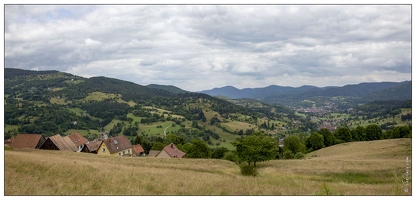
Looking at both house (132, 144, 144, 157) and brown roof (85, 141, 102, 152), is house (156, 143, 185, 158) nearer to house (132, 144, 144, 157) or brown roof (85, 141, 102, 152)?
house (132, 144, 144, 157)

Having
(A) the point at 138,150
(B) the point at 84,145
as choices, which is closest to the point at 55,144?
(B) the point at 84,145

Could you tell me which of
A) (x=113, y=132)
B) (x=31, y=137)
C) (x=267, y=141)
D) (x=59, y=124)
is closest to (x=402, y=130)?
(x=267, y=141)

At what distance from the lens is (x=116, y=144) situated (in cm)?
7469

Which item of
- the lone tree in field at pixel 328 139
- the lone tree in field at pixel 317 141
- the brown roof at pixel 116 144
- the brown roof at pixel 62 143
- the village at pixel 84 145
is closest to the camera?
the village at pixel 84 145

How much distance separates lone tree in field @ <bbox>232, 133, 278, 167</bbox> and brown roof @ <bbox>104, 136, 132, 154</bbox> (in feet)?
137

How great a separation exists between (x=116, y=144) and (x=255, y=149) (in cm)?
4647

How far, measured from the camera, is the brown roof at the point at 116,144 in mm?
72031

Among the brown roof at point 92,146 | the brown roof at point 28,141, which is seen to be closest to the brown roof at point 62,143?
the brown roof at point 28,141

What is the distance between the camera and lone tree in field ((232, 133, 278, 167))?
40.2m

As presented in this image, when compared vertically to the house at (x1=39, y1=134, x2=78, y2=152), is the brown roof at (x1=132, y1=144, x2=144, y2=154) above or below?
below

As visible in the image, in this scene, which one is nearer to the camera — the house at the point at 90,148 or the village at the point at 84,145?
the village at the point at 84,145

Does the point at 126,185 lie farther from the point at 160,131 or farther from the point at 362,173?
the point at 160,131

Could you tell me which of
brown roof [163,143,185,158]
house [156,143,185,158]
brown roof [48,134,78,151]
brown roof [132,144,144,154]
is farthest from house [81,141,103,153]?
brown roof [163,143,185,158]

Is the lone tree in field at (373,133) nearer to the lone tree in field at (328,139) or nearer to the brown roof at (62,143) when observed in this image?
the lone tree in field at (328,139)
